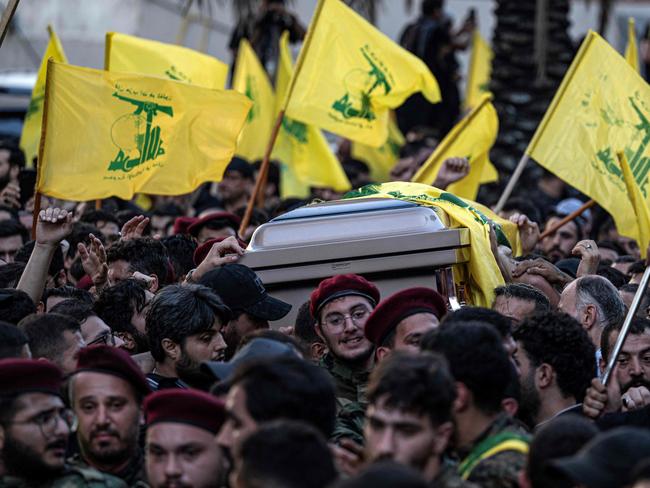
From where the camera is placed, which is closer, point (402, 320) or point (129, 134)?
point (402, 320)

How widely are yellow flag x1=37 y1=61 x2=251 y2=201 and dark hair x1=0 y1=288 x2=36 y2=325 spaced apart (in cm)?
189

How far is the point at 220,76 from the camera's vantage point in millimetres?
12328

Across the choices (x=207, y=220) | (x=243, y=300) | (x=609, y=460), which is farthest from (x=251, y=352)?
(x=207, y=220)

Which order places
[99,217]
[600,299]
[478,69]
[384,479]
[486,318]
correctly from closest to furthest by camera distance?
[384,479] < [486,318] < [600,299] < [99,217] < [478,69]

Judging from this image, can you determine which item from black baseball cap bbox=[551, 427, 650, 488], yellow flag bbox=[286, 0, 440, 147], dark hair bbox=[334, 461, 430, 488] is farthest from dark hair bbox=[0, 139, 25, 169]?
dark hair bbox=[334, 461, 430, 488]

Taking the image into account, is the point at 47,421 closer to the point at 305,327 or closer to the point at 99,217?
the point at 305,327

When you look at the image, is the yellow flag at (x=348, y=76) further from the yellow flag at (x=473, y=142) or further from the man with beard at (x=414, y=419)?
the man with beard at (x=414, y=419)

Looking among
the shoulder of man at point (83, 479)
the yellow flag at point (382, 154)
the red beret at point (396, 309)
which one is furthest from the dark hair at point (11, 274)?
the yellow flag at point (382, 154)

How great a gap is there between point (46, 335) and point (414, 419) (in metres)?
2.46

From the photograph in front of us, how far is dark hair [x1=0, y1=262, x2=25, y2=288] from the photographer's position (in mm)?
8586

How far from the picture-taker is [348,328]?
7.37m

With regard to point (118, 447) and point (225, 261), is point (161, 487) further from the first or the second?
point (225, 261)

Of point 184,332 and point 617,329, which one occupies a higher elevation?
point 617,329

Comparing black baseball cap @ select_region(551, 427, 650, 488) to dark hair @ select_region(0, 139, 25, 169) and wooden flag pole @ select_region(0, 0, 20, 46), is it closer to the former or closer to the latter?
wooden flag pole @ select_region(0, 0, 20, 46)
